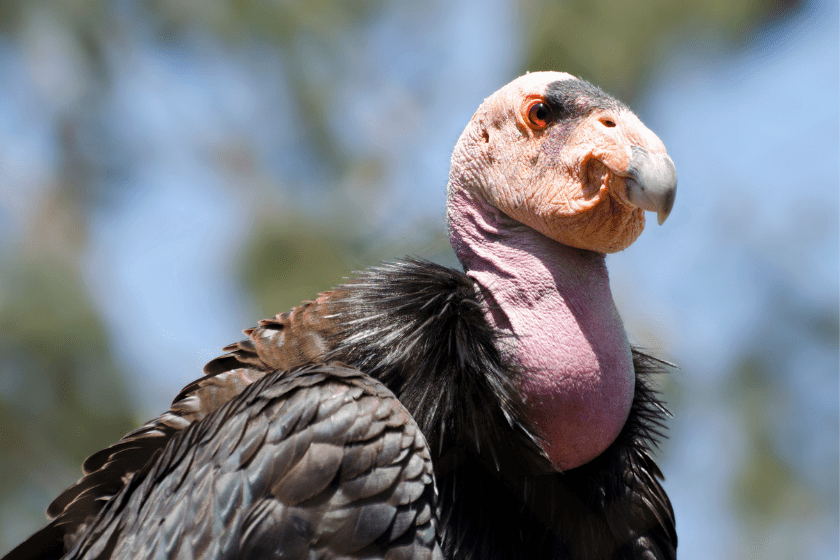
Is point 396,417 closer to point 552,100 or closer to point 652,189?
point 652,189

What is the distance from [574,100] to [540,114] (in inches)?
5.3

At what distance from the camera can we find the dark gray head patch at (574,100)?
8.75 feet

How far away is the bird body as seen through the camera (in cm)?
209

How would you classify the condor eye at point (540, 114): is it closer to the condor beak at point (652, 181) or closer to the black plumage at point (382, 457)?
the condor beak at point (652, 181)

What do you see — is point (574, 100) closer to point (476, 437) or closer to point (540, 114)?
point (540, 114)

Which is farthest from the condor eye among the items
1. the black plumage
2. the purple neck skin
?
the black plumage

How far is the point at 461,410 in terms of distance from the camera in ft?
8.00

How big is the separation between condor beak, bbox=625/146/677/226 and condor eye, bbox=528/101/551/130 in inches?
16.0

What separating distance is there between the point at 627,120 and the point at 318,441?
1475mm

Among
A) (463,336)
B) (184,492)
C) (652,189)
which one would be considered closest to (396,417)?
(463,336)

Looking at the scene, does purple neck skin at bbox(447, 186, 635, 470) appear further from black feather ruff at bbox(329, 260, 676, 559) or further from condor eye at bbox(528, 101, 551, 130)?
condor eye at bbox(528, 101, 551, 130)

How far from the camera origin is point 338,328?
101 inches

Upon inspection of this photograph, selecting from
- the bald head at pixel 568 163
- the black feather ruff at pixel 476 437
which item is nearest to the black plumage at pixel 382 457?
the black feather ruff at pixel 476 437

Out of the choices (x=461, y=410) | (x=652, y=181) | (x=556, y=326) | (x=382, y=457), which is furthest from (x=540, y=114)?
(x=382, y=457)
